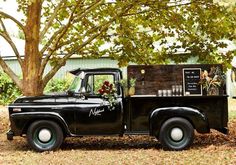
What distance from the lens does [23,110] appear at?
37.3 ft

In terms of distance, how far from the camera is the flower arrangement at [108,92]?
1135cm

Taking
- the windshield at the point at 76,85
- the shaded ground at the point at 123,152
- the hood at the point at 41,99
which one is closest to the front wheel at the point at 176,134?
the shaded ground at the point at 123,152

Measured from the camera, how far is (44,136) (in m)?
11.4

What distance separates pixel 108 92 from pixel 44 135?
175 cm

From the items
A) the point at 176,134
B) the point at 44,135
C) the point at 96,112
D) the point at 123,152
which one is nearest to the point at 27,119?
the point at 44,135

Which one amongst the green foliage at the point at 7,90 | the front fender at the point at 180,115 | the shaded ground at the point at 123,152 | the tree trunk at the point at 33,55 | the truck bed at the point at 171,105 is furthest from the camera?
the green foliage at the point at 7,90

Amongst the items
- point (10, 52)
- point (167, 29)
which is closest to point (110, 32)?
point (167, 29)

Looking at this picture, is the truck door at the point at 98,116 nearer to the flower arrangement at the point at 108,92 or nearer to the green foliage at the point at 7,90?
the flower arrangement at the point at 108,92

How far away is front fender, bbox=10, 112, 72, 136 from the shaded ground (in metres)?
0.53

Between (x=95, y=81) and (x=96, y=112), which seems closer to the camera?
(x=96, y=112)

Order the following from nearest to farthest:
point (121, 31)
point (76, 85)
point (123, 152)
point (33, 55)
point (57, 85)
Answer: point (123, 152) → point (76, 85) → point (33, 55) → point (121, 31) → point (57, 85)

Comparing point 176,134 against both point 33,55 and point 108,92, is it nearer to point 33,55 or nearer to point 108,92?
point 108,92

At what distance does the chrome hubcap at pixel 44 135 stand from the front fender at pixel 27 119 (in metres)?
0.31

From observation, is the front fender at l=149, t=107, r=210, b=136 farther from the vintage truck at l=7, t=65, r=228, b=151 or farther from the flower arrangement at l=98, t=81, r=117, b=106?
the flower arrangement at l=98, t=81, r=117, b=106
